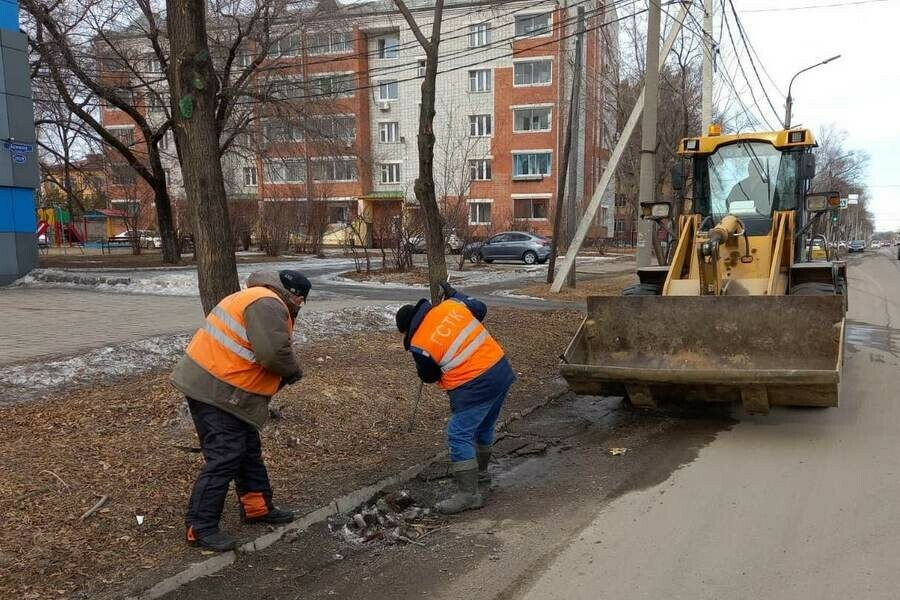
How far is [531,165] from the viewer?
154 ft

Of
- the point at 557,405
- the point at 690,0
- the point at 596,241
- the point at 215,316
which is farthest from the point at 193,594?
the point at 596,241

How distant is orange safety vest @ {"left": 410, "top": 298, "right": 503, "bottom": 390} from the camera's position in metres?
4.30

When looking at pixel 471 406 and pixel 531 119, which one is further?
pixel 531 119

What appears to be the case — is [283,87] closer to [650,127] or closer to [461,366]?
[650,127]

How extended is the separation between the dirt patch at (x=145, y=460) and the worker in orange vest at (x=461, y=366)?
0.76 meters

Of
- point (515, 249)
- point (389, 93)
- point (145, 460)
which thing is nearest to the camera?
point (145, 460)

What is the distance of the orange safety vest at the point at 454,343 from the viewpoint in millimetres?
4301

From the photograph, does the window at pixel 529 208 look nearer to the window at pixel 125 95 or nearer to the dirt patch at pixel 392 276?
the dirt patch at pixel 392 276

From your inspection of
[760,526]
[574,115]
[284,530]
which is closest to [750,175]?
[760,526]

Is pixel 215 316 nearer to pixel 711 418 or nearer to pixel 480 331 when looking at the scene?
pixel 480 331

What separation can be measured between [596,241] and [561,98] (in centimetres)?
953

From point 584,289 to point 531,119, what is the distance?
31948 millimetres

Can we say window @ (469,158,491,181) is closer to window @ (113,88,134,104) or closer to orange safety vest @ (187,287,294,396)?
window @ (113,88,134,104)

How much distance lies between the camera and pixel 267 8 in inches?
777
